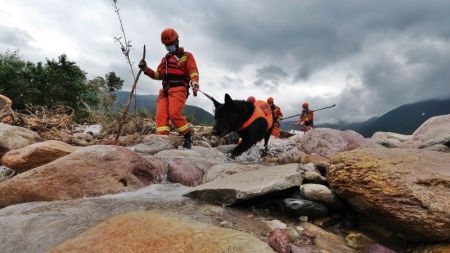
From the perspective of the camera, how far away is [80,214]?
3.09 metres

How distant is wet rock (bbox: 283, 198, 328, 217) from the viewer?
10.3 feet

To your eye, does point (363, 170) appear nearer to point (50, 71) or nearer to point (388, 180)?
point (388, 180)

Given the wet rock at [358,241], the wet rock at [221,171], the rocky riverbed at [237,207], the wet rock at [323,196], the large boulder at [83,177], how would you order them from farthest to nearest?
the wet rock at [221,171] → the large boulder at [83,177] → the wet rock at [323,196] → the wet rock at [358,241] → the rocky riverbed at [237,207]

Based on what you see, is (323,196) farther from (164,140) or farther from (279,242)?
(164,140)

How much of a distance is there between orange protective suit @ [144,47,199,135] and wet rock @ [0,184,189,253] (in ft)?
11.2

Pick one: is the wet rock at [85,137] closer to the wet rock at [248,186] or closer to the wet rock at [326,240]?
the wet rock at [248,186]

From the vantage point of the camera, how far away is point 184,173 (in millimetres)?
4859

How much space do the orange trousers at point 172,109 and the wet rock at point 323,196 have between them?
427 cm

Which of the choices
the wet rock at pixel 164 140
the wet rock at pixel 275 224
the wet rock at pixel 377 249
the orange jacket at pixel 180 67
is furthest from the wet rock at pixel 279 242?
the orange jacket at pixel 180 67

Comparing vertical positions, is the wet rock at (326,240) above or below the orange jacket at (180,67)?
below

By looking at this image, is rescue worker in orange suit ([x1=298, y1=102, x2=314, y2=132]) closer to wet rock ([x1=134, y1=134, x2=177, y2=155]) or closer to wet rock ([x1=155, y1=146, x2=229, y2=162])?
wet rock ([x1=155, y1=146, x2=229, y2=162])

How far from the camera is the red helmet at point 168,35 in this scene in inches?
288

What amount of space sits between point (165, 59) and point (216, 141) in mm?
3032

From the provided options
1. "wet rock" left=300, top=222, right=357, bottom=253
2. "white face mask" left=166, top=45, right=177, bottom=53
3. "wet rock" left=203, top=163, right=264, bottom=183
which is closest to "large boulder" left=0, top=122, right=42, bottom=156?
"white face mask" left=166, top=45, right=177, bottom=53
